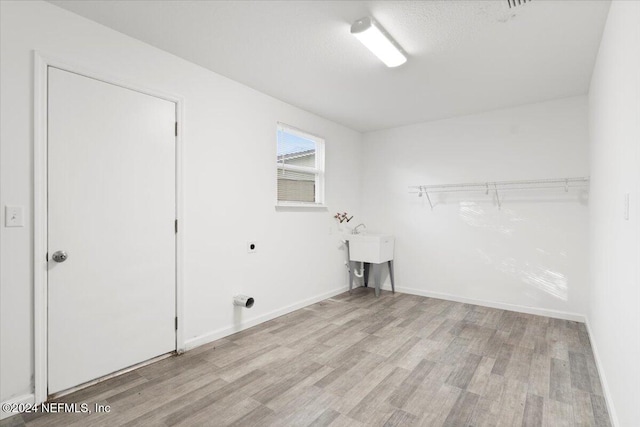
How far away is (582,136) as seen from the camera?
138 inches

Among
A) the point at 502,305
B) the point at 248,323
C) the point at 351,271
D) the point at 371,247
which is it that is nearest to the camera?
the point at 248,323

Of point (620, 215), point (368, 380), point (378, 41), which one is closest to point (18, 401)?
point (368, 380)

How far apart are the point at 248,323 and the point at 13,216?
6.95 feet

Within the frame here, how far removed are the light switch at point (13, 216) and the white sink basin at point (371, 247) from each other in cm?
358

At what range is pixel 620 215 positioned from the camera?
1.71m

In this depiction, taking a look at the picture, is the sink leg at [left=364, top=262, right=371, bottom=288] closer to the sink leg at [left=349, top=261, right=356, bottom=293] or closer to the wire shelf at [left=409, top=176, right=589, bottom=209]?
the sink leg at [left=349, top=261, right=356, bottom=293]

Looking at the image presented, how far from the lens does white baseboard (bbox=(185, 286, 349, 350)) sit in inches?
112

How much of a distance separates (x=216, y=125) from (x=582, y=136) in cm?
392

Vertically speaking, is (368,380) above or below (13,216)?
below

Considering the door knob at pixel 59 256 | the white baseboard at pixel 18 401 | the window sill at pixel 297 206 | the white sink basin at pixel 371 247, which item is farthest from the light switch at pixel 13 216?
the white sink basin at pixel 371 247

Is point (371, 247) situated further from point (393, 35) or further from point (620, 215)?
point (620, 215)

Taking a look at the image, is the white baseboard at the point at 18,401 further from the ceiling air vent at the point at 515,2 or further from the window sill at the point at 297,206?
the ceiling air vent at the point at 515,2

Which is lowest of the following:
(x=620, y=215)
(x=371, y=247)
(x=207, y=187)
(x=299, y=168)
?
(x=371, y=247)

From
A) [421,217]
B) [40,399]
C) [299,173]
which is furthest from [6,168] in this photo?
[421,217]
